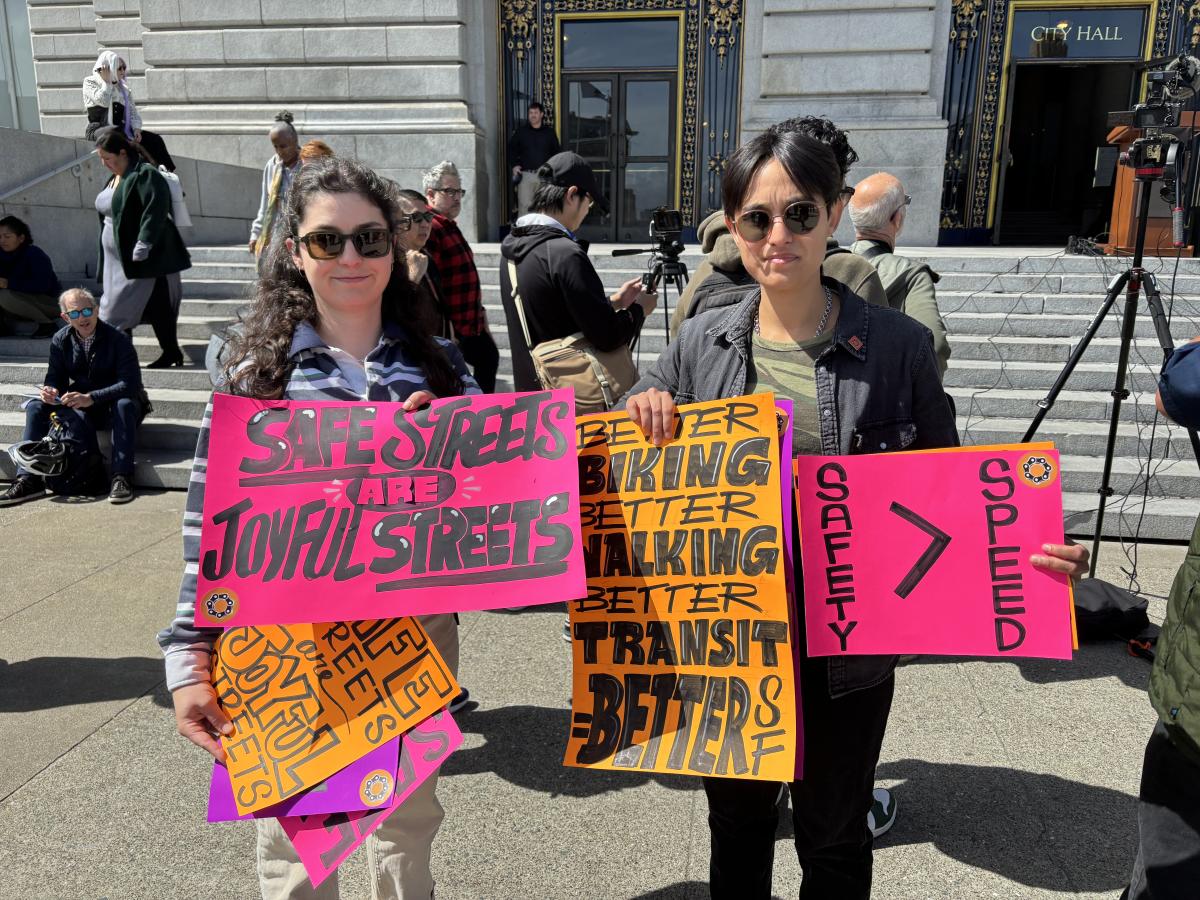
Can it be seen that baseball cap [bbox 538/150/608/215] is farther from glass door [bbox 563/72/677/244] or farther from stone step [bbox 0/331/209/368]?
glass door [bbox 563/72/677/244]


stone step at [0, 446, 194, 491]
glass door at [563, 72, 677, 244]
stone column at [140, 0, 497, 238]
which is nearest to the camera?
stone step at [0, 446, 194, 491]

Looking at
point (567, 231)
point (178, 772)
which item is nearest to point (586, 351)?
point (567, 231)

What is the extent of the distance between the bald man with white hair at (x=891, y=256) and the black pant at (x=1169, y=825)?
1.74 metres

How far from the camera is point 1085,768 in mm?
2951

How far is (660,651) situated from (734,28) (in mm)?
13145

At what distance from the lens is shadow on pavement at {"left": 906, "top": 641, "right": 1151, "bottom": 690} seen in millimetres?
3569

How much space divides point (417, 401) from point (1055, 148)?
18035mm

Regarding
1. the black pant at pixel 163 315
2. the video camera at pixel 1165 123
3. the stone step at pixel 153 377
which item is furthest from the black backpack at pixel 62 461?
the video camera at pixel 1165 123

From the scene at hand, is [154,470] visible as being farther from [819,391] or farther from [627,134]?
[627,134]

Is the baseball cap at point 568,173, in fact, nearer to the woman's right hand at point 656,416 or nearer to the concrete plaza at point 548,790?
the concrete plaza at point 548,790

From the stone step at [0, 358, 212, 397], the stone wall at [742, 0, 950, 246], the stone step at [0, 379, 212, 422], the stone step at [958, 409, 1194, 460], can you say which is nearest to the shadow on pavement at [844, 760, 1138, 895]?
the stone step at [958, 409, 1194, 460]

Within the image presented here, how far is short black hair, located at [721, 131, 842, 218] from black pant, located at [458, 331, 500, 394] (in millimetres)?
3534

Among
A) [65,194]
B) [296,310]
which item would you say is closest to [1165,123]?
[296,310]

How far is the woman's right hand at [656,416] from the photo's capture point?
1.76 metres
